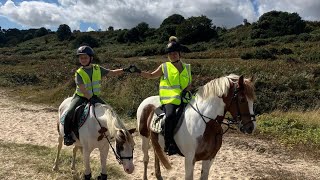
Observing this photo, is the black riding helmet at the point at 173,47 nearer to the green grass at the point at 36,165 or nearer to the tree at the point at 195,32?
the green grass at the point at 36,165

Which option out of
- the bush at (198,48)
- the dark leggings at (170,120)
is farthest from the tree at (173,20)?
the dark leggings at (170,120)

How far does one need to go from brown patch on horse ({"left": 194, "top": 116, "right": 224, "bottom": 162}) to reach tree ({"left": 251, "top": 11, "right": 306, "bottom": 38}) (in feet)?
119

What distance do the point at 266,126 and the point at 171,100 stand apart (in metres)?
6.63

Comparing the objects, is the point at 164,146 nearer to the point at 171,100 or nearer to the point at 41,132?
the point at 171,100

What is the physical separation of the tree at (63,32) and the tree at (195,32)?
32.0 metres

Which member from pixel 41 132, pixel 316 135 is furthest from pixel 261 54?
pixel 41 132

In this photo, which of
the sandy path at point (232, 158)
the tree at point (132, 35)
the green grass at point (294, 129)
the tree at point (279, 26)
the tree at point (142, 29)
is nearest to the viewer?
the sandy path at point (232, 158)

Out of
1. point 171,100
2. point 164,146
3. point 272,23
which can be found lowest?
point 164,146

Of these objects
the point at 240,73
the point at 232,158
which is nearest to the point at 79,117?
the point at 232,158

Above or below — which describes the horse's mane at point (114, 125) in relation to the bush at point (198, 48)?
below

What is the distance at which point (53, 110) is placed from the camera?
1481 cm

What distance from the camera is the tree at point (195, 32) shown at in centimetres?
4444

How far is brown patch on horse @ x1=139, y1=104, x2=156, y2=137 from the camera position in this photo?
5867 mm

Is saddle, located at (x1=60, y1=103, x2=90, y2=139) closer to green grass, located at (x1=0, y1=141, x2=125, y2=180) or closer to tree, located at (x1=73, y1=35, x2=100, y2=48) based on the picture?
green grass, located at (x1=0, y1=141, x2=125, y2=180)
